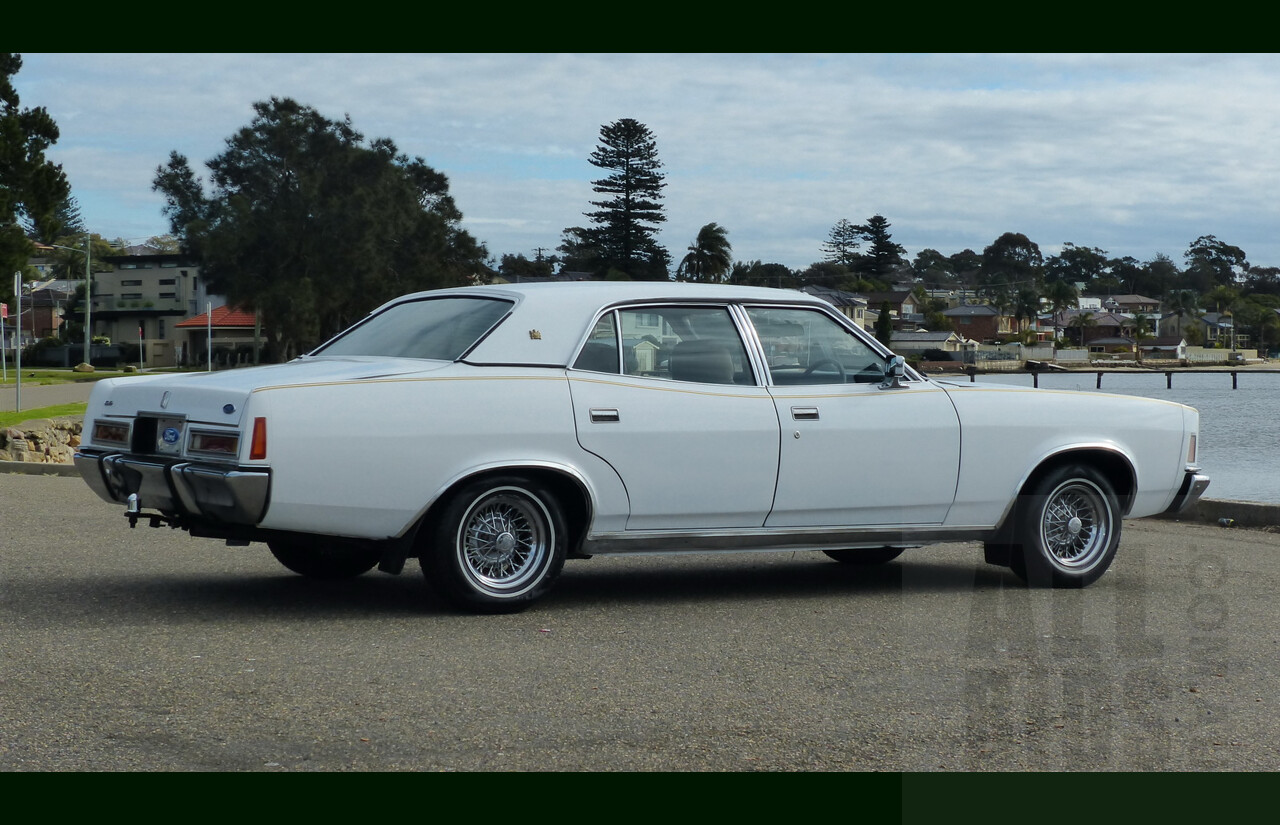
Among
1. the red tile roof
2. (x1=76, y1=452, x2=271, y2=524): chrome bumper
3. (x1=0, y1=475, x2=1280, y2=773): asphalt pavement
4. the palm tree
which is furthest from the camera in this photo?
the palm tree

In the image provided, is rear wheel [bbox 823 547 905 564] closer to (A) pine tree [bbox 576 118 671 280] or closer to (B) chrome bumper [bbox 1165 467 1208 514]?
(B) chrome bumper [bbox 1165 467 1208 514]

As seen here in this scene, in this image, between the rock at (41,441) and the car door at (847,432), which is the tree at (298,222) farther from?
the car door at (847,432)

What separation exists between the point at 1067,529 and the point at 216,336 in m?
106

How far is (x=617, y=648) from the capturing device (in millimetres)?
6535

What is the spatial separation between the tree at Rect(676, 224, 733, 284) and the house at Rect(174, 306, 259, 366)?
95.0 feet

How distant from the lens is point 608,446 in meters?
7.32

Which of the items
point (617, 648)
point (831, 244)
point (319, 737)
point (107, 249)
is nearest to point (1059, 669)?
point (617, 648)

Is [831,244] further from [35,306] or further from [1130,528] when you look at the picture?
[1130,528]

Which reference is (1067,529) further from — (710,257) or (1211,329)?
(1211,329)

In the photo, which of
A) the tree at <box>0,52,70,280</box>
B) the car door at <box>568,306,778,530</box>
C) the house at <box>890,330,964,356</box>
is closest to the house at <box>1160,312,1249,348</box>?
the house at <box>890,330,964,356</box>

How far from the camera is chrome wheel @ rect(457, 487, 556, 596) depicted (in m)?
7.12

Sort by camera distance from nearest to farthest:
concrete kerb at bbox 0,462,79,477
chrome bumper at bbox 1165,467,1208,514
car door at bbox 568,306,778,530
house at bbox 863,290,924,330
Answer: car door at bbox 568,306,778,530 < chrome bumper at bbox 1165,467,1208,514 < concrete kerb at bbox 0,462,79,477 < house at bbox 863,290,924,330

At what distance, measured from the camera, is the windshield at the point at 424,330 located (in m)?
7.45

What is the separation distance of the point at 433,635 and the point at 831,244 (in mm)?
141502
